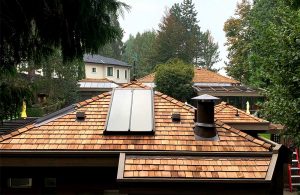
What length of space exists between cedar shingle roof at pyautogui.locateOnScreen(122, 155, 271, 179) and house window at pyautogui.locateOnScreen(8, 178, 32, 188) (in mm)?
2263

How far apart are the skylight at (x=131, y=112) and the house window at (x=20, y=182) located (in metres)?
1.91

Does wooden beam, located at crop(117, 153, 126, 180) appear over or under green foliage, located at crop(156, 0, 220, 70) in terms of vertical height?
under

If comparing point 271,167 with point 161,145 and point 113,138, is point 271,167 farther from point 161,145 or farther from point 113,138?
point 113,138

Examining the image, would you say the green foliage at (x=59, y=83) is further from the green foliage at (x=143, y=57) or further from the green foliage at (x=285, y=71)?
the green foliage at (x=285, y=71)

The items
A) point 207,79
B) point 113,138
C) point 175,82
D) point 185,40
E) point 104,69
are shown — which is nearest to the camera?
point 113,138

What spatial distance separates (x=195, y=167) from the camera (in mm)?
6410

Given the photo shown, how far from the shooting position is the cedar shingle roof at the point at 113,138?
712 centimetres

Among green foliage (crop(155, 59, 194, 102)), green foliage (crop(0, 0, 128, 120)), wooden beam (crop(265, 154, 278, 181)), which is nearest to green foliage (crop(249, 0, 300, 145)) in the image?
wooden beam (crop(265, 154, 278, 181))

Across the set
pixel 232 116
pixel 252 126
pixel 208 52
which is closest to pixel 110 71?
pixel 208 52

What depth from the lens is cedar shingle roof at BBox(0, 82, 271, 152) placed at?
23.4ft

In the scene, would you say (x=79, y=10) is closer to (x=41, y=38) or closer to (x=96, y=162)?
(x=41, y=38)

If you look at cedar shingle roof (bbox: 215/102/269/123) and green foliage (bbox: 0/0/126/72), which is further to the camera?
cedar shingle roof (bbox: 215/102/269/123)

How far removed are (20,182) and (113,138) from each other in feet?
7.05

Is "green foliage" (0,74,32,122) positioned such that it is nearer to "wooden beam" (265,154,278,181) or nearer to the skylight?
the skylight
